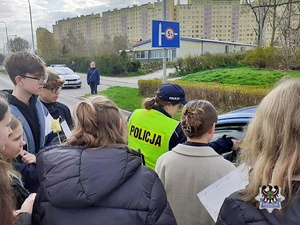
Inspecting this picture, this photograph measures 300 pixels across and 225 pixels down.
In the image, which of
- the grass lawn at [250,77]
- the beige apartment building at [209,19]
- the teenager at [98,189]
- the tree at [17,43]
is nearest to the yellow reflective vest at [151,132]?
the teenager at [98,189]

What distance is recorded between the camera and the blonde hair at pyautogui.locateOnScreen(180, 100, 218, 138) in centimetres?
186

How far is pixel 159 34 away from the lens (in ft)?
24.0

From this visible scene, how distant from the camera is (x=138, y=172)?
4.44 ft

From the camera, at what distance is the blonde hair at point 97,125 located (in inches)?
58.9

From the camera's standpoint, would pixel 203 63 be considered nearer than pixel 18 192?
No

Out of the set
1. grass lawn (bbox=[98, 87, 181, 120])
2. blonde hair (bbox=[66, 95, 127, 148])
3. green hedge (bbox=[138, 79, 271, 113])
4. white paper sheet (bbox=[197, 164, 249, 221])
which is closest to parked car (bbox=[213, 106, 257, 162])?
white paper sheet (bbox=[197, 164, 249, 221])

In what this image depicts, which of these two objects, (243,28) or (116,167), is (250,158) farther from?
(243,28)

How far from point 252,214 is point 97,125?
85 cm

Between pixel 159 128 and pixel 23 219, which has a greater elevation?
pixel 159 128

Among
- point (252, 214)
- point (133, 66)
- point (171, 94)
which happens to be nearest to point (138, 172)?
point (252, 214)

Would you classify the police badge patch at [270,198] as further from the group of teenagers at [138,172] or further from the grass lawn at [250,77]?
the grass lawn at [250,77]

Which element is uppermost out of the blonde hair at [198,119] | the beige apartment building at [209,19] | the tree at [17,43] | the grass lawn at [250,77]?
the beige apartment building at [209,19]

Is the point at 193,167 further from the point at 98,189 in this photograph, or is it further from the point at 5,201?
the point at 5,201

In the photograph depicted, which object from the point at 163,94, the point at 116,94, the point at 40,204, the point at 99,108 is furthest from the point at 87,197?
the point at 116,94
